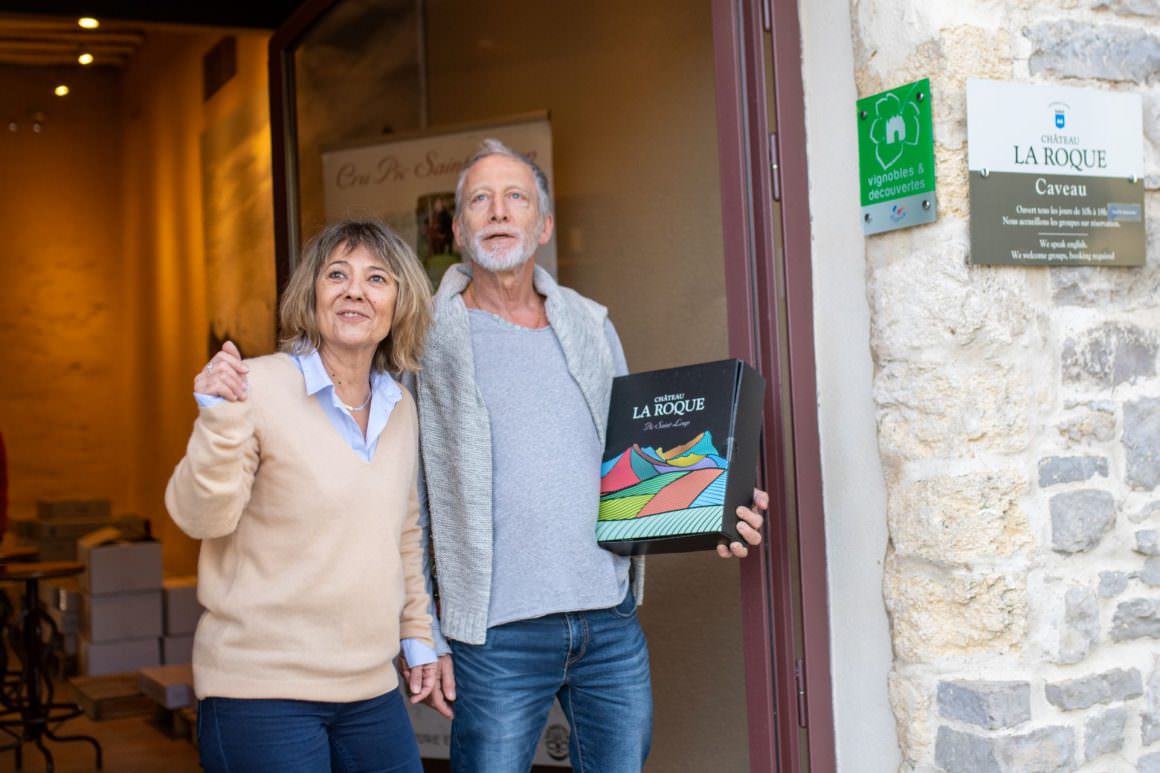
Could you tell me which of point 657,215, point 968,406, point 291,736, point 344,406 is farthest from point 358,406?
point 657,215

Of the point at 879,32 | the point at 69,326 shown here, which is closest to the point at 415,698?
the point at 879,32

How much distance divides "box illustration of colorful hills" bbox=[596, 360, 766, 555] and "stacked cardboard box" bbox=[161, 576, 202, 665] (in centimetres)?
515

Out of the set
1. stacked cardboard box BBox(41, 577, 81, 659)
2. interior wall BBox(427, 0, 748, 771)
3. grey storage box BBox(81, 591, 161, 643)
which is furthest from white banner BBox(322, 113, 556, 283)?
stacked cardboard box BBox(41, 577, 81, 659)

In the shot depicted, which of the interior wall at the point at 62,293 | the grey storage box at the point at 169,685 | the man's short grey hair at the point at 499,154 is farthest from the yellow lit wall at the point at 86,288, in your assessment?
the man's short grey hair at the point at 499,154

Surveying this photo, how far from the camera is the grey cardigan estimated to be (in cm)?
250

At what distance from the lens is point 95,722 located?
260 inches

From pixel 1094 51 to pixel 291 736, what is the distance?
1.95m

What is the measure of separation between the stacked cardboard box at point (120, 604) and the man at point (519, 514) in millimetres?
5000

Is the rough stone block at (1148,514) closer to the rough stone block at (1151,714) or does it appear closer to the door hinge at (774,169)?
the rough stone block at (1151,714)

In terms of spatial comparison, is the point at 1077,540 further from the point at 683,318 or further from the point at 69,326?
the point at 69,326

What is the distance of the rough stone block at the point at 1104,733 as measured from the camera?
8.06ft

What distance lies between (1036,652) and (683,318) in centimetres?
175

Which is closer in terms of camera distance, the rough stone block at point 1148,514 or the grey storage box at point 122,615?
the rough stone block at point 1148,514

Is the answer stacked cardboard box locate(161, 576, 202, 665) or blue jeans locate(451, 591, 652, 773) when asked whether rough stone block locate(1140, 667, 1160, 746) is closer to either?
blue jeans locate(451, 591, 652, 773)
